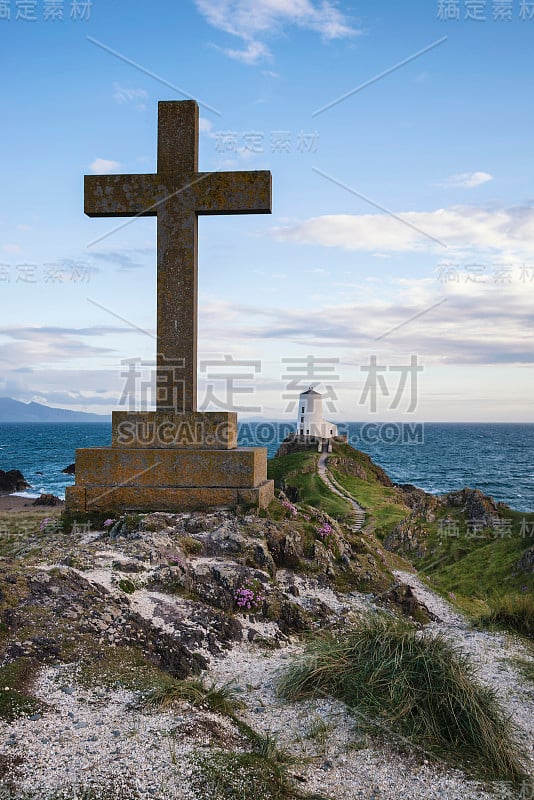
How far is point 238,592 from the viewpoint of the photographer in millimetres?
6320

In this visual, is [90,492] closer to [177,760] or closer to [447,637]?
[447,637]

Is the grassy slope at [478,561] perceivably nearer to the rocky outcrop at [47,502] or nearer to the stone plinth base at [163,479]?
the stone plinth base at [163,479]

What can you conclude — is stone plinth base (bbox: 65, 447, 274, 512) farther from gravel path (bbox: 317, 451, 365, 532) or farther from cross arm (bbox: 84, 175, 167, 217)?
gravel path (bbox: 317, 451, 365, 532)

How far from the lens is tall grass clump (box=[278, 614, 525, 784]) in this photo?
3.98 metres

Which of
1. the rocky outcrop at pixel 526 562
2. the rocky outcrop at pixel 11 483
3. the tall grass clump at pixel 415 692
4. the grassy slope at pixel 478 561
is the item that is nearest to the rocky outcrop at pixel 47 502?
the rocky outcrop at pixel 11 483

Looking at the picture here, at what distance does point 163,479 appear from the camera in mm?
8445

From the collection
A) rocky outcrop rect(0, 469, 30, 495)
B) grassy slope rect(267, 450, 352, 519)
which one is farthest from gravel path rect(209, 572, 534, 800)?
rocky outcrop rect(0, 469, 30, 495)

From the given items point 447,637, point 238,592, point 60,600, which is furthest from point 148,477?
point 447,637

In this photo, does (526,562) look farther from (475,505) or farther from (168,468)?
A: (168,468)

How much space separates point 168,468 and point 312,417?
54.4 meters

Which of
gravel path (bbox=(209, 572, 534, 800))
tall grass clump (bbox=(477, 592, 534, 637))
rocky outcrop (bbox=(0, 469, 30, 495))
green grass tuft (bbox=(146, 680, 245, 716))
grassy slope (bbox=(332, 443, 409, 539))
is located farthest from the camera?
rocky outcrop (bbox=(0, 469, 30, 495))

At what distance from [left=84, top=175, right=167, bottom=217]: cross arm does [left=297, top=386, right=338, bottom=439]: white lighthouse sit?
5330 centimetres

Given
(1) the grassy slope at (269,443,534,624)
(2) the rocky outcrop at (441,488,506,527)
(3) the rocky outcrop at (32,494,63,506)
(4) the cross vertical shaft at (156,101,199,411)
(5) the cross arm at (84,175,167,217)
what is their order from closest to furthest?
(4) the cross vertical shaft at (156,101,199,411) → (5) the cross arm at (84,175,167,217) → (1) the grassy slope at (269,443,534,624) → (2) the rocky outcrop at (441,488,506,527) → (3) the rocky outcrop at (32,494,63,506)

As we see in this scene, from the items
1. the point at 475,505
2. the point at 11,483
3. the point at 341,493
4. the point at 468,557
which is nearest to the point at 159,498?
the point at 468,557
